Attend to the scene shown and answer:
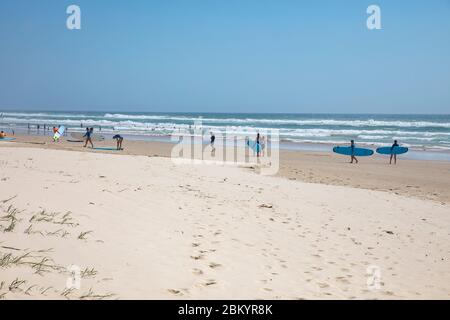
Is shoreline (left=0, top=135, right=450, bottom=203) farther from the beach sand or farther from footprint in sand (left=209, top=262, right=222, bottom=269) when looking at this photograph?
footprint in sand (left=209, top=262, right=222, bottom=269)

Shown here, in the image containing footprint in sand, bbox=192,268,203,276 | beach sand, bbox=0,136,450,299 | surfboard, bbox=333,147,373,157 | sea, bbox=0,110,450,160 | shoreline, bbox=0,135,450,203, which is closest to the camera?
beach sand, bbox=0,136,450,299

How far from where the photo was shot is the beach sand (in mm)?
3945

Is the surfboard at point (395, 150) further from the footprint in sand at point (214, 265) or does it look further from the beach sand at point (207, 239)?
the footprint in sand at point (214, 265)

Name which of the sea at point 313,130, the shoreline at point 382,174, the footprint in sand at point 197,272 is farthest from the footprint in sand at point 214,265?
the sea at point 313,130

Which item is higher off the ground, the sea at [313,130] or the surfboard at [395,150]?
the sea at [313,130]

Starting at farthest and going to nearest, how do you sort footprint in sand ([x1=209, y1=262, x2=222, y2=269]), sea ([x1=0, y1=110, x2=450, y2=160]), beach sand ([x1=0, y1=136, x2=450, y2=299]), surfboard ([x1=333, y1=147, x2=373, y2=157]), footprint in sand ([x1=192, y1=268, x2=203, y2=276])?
sea ([x1=0, y1=110, x2=450, y2=160]), surfboard ([x1=333, y1=147, x2=373, y2=157]), footprint in sand ([x1=209, y1=262, x2=222, y2=269]), footprint in sand ([x1=192, y1=268, x2=203, y2=276]), beach sand ([x1=0, y1=136, x2=450, y2=299])

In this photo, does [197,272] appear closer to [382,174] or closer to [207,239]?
[207,239]

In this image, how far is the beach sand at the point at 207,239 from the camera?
3945 mm

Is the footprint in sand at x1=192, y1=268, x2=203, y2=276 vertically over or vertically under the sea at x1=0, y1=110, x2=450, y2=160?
under

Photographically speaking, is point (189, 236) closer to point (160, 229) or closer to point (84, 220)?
point (160, 229)

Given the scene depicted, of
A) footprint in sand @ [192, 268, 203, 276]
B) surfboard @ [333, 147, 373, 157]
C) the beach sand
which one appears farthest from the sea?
footprint in sand @ [192, 268, 203, 276]

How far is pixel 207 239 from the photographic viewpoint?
18.7ft
